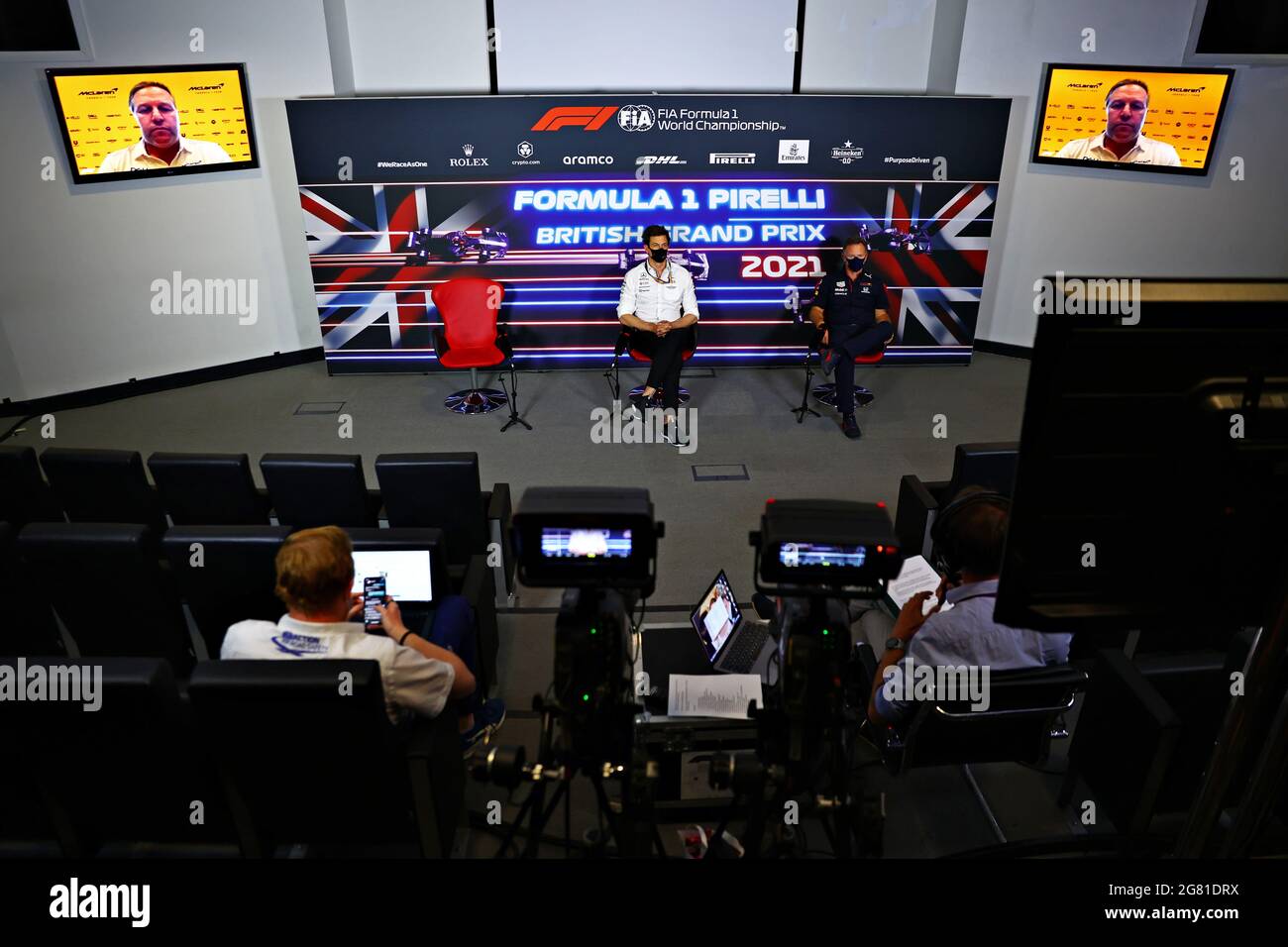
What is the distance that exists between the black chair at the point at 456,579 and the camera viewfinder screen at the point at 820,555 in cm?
172

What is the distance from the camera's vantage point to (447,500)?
377cm

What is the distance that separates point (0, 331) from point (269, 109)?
248 centimetres

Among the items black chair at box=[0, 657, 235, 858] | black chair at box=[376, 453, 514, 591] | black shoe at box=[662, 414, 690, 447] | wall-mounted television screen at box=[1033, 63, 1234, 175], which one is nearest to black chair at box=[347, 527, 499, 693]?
black chair at box=[376, 453, 514, 591]

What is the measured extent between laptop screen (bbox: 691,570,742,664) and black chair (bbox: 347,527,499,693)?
0.87 meters

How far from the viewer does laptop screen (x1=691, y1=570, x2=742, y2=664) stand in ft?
9.46

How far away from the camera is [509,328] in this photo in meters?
7.05

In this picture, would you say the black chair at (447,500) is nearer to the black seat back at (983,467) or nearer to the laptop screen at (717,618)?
the laptop screen at (717,618)

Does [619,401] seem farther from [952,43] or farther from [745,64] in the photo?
[952,43]

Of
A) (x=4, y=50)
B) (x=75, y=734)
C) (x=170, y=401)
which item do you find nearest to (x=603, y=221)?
(x=170, y=401)

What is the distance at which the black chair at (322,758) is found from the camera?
7.01 feet

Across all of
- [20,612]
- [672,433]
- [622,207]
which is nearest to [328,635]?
[20,612]

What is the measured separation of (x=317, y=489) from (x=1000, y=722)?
9.11ft

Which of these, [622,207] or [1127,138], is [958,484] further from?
[1127,138]

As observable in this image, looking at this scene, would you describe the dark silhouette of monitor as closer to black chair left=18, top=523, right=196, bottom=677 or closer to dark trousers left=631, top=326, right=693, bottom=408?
black chair left=18, top=523, right=196, bottom=677
